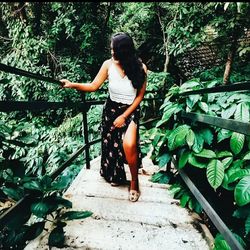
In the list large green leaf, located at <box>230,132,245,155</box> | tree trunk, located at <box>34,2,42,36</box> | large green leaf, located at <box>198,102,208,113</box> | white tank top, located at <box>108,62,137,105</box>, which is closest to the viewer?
large green leaf, located at <box>230,132,245,155</box>

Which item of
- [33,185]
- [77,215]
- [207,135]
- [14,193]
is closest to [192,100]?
[207,135]

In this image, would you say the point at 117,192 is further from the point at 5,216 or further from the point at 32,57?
the point at 32,57

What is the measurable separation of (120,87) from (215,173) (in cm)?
110

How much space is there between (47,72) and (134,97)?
16.5ft

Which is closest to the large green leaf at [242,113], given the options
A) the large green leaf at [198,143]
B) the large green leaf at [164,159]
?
the large green leaf at [198,143]

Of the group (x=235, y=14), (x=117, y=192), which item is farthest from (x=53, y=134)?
(x=235, y=14)

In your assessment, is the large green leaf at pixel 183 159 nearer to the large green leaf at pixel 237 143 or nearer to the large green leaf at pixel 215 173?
the large green leaf at pixel 215 173

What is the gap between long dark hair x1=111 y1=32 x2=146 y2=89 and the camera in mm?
2295

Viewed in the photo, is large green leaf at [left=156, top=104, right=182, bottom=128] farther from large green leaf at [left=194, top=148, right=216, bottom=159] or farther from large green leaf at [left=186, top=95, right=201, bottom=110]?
large green leaf at [left=194, top=148, right=216, bottom=159]

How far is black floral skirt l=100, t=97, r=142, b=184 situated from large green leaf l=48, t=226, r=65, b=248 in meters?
1.10

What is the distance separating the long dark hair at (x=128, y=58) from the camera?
7.53 feet

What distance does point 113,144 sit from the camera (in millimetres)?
2639

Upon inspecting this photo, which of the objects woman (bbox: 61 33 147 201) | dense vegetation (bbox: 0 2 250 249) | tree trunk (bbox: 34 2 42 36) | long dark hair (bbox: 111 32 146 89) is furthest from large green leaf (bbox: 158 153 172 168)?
tree trunk (bbox: 34 2 42 36)

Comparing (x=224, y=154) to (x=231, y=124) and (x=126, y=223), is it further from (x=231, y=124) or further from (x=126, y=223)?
(x=126, y=223)
